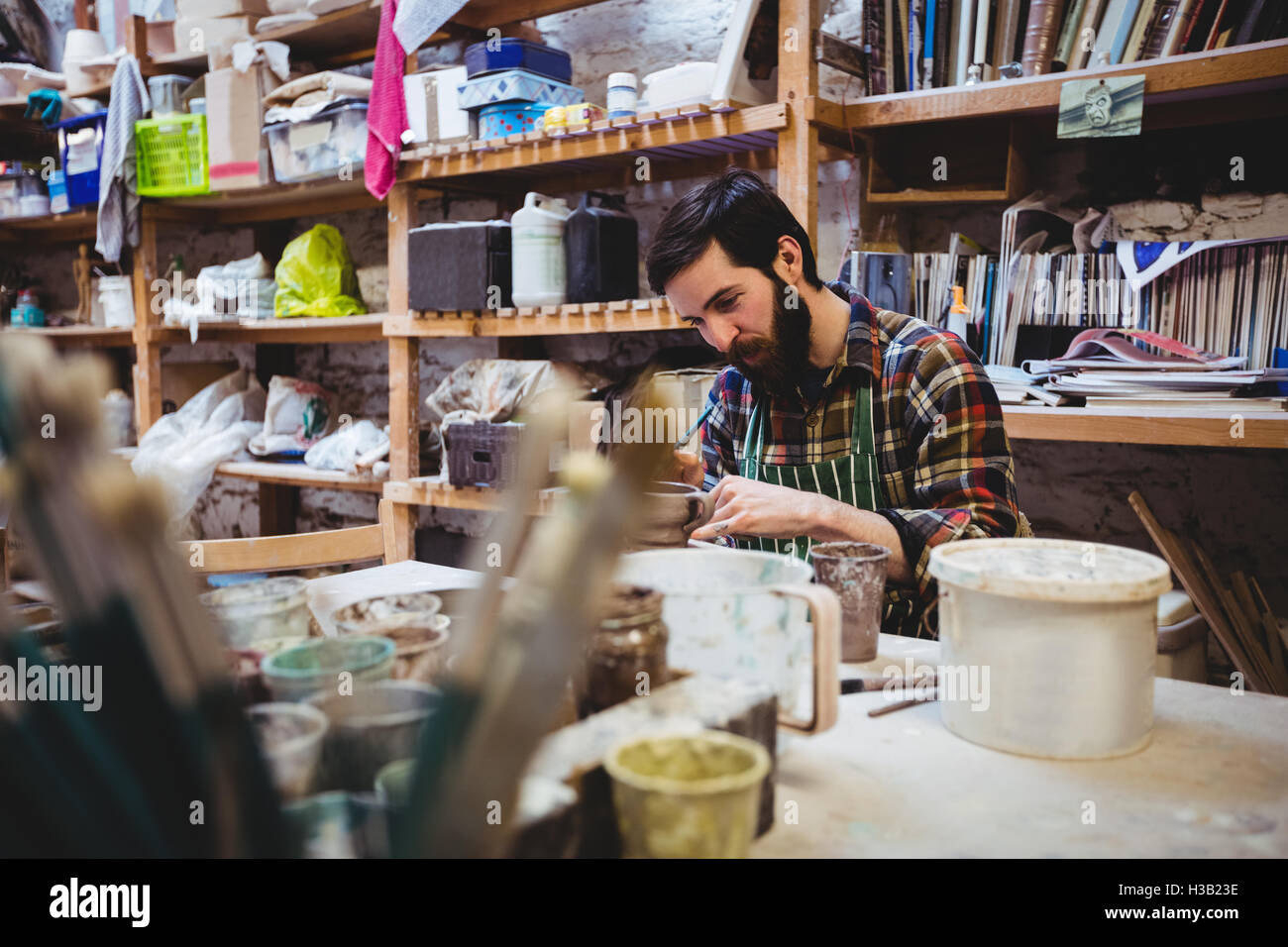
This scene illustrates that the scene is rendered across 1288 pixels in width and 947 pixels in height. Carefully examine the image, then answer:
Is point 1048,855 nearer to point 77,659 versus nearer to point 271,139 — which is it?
point 77,659

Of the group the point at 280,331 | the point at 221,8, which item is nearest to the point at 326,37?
the point at 221,8

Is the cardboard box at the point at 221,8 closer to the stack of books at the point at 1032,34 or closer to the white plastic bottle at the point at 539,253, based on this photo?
the white plastic bottle at the point at 539,253

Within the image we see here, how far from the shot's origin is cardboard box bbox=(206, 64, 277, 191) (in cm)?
344

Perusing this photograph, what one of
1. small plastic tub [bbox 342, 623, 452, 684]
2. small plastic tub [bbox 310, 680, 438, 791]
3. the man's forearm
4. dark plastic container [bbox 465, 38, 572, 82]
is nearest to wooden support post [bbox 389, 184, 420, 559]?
dark plastic container [bbox 465, 38, 572, 82]

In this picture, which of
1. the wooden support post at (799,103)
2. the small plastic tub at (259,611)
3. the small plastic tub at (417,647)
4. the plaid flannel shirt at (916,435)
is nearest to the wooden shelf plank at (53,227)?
the wooden support post at (799,103)

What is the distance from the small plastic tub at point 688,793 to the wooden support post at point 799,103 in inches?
72.4

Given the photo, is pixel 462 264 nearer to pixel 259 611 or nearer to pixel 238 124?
pixel 238 124

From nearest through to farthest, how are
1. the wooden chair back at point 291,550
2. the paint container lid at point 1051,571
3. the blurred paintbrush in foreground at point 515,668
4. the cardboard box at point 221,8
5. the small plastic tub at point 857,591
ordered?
the blurred paintbrush in foreground at point 515,668 → the paint container lid at point 1051,571 → the small plastic tub at point 857,591 → the wooden chair back at point 291,550 → the cardboard box at point 221,8

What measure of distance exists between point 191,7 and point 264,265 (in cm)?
99

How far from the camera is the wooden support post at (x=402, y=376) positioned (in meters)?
3.16

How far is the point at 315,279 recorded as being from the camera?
3.64 meters

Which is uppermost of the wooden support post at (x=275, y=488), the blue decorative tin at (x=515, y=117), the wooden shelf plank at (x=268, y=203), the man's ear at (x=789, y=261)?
the blue decorative tin at (x=515, y=117)

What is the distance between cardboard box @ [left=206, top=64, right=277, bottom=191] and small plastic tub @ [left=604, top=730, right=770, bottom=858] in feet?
11.2
